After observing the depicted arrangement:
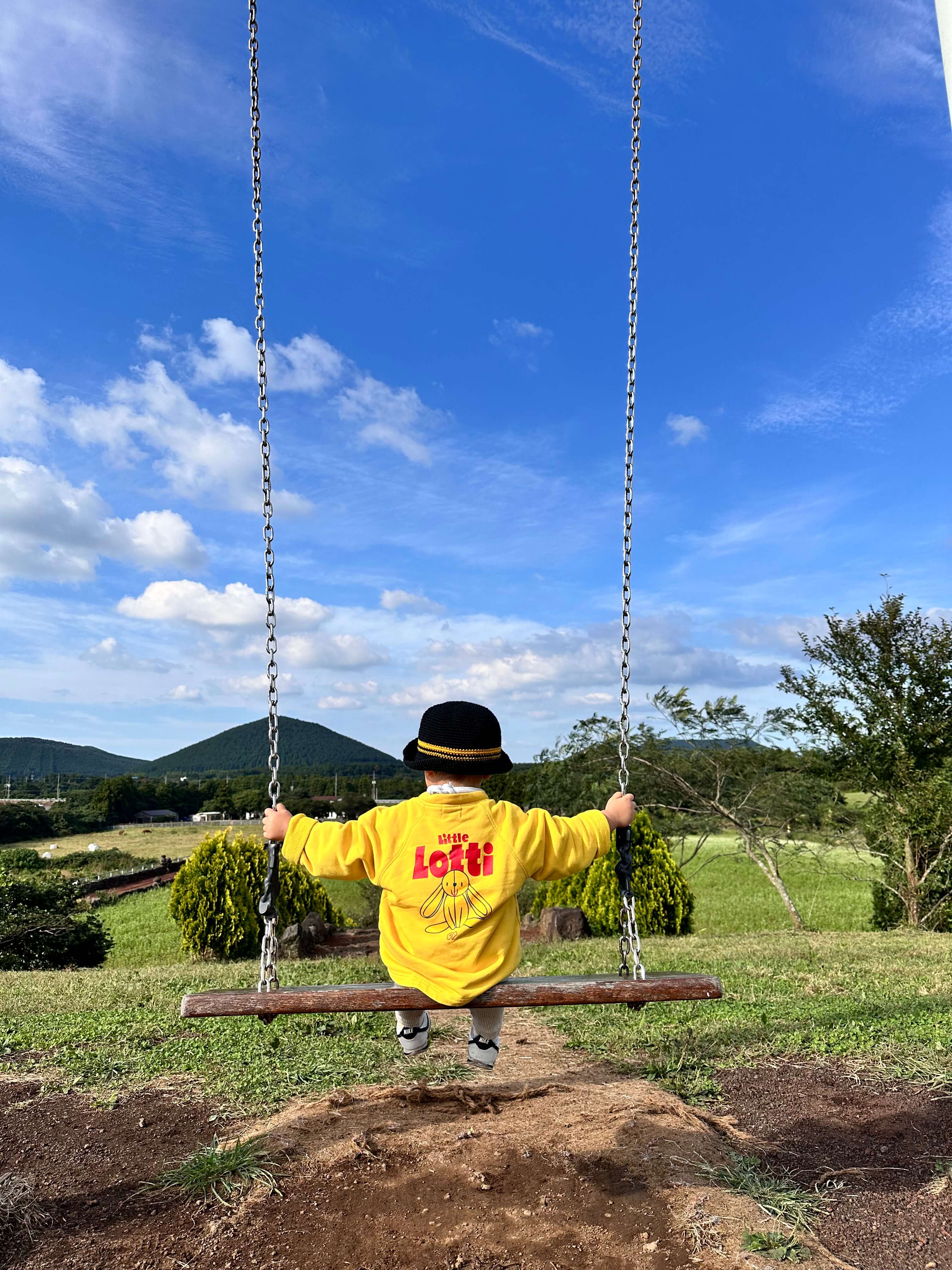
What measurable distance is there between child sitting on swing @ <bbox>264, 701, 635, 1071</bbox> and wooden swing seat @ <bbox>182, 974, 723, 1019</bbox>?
0.08m

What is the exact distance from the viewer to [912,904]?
14.3 meters

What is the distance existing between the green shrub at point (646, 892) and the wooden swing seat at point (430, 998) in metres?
8.84

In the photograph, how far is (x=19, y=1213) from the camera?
3756 mm

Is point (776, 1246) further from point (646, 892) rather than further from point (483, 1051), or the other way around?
point (646, 892)

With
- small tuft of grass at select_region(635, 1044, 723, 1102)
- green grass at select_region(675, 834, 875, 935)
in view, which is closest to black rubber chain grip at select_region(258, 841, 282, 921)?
small tuft of grass at select_region(635, 1044, 723, 1102)

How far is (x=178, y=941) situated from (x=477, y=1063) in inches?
633

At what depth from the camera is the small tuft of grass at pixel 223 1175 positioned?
3.88 m

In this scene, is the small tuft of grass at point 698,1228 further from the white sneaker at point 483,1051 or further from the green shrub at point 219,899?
the green shrub at point 219,899

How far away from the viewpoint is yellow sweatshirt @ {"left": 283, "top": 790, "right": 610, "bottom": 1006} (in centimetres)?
354

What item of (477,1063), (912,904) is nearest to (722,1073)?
(477,1063)

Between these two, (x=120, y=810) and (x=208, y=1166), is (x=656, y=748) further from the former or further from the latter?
(x=120, y=810)

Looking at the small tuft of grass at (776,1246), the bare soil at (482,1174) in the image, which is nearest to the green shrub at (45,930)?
the bare soil at (482,1174)

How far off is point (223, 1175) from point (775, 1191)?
7.93ft

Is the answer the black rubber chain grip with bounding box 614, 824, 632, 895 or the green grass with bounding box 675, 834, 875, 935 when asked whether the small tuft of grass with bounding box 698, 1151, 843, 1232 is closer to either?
the black rubber chain grip with bounding box 614, 824, 632, 895
